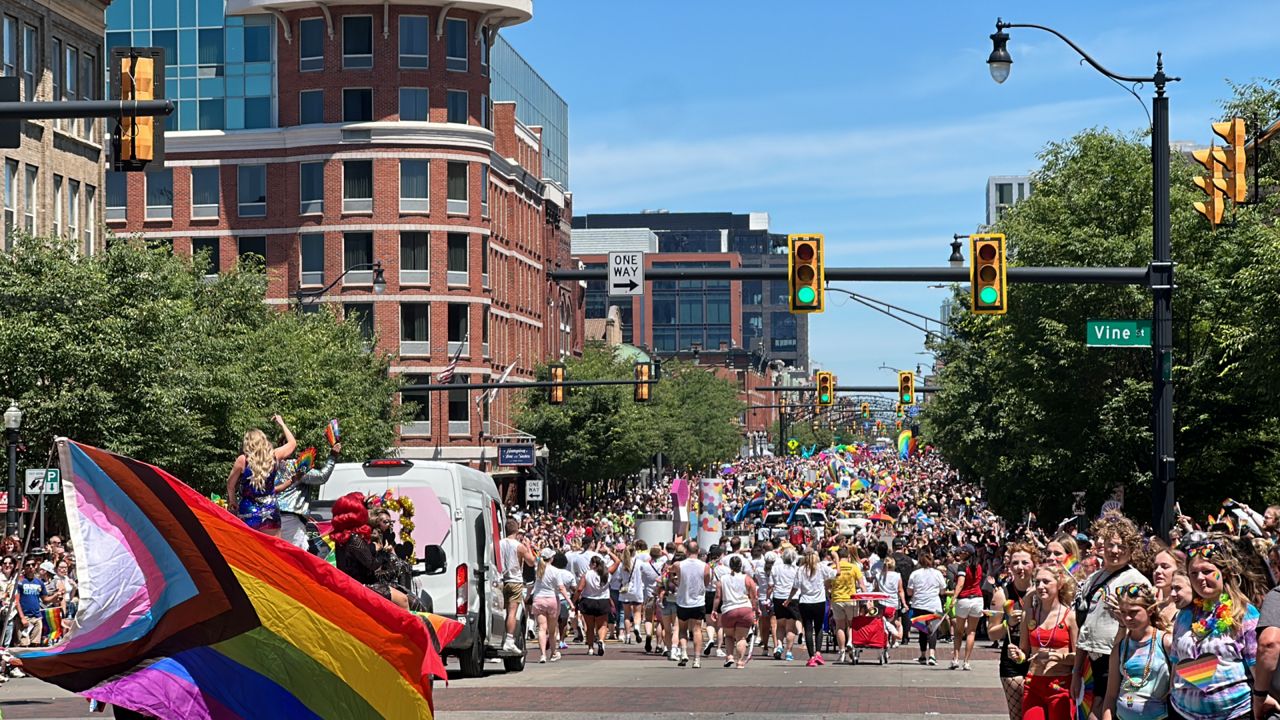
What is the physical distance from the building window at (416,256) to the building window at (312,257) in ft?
10.7

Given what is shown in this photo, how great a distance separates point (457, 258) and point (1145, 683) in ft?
215

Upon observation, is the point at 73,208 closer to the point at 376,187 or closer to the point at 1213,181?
the point at 376,187

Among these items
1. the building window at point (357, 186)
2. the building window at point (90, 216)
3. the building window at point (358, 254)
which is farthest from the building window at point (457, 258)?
the building window at point (90, 216)

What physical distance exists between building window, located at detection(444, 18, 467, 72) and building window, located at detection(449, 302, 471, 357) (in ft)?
30.0

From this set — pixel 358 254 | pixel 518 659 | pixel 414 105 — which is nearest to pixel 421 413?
pixel 358 254

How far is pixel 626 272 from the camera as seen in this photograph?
80.7ft

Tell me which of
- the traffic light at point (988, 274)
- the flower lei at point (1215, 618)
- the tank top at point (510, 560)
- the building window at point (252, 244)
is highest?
the building window at point (252, 244)

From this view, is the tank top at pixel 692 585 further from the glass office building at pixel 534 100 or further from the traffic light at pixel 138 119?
the glass office building at pixel 534 100

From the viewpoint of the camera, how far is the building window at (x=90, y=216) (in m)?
49.2

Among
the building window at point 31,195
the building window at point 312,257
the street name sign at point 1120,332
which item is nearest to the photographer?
the street name sign at point 1120,332

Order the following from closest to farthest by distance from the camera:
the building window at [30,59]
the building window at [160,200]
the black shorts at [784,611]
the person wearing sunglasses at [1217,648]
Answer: the person wearing sunglasses at [1217,648] < the black shorts at [784,611] < the building window at [30,59] < the building window at [160,200]

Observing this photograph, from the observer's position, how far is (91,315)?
109 ft

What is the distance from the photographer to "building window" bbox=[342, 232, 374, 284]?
2847 inches

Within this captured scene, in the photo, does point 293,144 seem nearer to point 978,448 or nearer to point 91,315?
point 978,448
